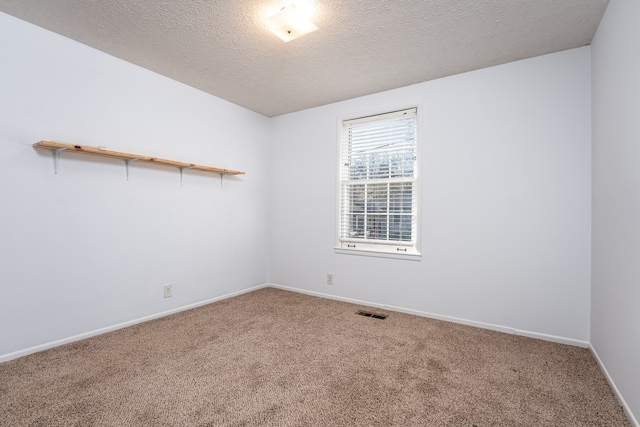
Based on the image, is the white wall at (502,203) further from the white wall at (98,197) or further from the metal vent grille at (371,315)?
the white wall at (98,197)

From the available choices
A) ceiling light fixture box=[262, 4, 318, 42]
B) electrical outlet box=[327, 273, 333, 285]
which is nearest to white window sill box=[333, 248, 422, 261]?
electrical outlet box=[327, 273, 333, 285]

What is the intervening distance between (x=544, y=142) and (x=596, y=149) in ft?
1.24

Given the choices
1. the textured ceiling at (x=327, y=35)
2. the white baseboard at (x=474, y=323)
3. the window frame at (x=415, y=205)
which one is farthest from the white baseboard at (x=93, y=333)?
the textured ceiling at (x=327, y=35)

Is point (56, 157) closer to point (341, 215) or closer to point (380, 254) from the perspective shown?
point (341, 215)

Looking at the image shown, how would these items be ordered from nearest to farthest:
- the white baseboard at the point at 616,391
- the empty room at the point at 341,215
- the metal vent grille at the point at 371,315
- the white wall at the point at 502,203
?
the white baseboard at the point at 616,391, the empty room at the point at 341,215, the white wall at the point at 502,203, the metal vent grille at the point at 371,315

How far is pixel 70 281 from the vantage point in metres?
2.37

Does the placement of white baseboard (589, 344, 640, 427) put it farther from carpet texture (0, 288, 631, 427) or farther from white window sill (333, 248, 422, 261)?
white window sill (333, 248, 422, 261)

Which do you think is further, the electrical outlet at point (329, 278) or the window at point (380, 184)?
the electrical outlet at point (329, 278)

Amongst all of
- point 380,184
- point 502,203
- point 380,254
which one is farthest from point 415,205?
point 502,203

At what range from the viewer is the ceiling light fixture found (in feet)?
6.39

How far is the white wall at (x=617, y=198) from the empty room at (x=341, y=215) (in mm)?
23

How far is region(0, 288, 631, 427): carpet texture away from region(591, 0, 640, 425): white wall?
0.27 metres

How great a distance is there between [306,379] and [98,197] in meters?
2.33

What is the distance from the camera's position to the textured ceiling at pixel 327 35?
198 cm
